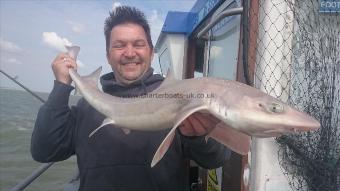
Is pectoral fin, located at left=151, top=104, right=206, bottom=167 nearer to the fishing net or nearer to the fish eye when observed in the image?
the fish eye

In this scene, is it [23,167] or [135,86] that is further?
[23,167]

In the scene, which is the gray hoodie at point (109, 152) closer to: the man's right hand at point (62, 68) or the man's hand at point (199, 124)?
the man's right hand at point (62, 68)

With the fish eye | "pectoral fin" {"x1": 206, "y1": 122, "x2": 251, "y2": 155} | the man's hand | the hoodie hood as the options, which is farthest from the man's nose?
the fish eye

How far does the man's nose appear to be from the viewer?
2.99 m

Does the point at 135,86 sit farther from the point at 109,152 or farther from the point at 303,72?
the point at 303,72

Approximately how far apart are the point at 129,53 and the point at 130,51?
2 cm

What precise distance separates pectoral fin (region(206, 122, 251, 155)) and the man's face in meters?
1.01

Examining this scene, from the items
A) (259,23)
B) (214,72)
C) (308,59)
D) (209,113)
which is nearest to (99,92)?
(209,113)

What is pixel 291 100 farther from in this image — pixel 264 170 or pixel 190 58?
pixel 190 58

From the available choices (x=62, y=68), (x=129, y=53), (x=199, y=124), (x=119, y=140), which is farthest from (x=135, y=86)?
(x=199, y=124)

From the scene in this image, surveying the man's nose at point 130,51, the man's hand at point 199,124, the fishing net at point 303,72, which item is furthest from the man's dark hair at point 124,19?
the man's hand at point 199,124

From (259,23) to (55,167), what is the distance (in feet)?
54.3

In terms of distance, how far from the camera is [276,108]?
185cm

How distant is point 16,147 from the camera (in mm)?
→ 23344
